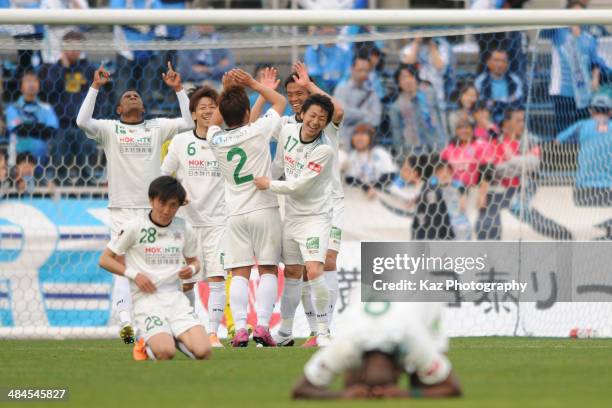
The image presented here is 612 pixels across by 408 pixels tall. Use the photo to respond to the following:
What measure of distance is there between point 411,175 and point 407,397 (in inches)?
335

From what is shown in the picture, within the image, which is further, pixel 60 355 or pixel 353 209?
pixel 353 209

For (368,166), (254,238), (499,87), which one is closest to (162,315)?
(254,238)

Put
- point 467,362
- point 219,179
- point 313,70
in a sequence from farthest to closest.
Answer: point 313,70
point 219,179
point 467,362

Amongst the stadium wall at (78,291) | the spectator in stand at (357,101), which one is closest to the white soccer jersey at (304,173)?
the stadium wall at (78,291)

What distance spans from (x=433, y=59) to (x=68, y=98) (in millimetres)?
4616

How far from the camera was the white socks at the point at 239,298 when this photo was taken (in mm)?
10367

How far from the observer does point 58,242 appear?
13406 millimetres

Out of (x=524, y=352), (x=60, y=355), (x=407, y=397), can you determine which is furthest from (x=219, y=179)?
(x=407, y=397)

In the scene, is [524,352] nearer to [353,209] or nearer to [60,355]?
[60,355]

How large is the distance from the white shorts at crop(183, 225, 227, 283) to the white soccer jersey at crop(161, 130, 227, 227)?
59 millimetres

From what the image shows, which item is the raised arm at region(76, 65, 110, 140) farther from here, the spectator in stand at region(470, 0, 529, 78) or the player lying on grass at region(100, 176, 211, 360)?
the spectator in stand at region(470, 0, 529, 78)

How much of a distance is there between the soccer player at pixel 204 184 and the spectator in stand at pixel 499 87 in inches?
193

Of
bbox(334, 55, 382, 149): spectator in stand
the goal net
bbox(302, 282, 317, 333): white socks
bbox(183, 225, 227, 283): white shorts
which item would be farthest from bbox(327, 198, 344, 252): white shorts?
bbox(334, 55, 382, 149): spectator in stand

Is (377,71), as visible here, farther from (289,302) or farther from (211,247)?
(289,302)
